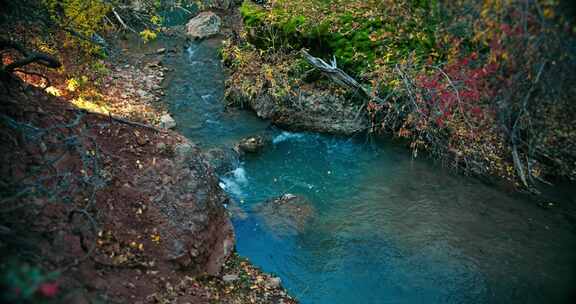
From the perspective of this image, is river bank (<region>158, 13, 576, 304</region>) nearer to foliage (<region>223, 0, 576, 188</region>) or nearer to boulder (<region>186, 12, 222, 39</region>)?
foliage (<region>223, 0, 576, 188</region>)

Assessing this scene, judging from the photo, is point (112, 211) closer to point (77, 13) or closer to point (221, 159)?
point (221, 159)

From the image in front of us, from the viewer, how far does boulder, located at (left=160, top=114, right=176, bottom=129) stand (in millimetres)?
11398

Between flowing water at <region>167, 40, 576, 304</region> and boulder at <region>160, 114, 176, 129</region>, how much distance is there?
393mm

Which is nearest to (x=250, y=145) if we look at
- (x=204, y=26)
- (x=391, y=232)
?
(x=391, y=232)

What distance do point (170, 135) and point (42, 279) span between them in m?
5.67

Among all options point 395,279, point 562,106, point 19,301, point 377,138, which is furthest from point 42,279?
point 377,138

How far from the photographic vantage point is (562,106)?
21.2ft

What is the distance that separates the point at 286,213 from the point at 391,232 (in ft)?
7.96

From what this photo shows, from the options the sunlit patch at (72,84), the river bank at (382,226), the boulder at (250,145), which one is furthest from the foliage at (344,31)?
the sunlit patch at (72,84)

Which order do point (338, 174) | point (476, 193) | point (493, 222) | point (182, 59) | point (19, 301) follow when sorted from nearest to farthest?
point (19, 301), point (493, 222), point (476, 193), point (338, 174), point (182, 59)

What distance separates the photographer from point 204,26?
639 inches

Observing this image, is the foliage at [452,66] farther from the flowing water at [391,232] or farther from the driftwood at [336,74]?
the flowing water at [391,232]

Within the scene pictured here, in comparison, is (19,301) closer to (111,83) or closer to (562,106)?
(562,106)

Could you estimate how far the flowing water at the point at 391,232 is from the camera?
766 centimetres
